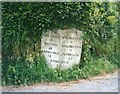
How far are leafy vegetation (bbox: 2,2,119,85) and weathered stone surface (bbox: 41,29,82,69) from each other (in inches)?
3.6

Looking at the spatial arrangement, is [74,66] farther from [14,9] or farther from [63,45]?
[14,9]

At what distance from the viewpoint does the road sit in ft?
17.7

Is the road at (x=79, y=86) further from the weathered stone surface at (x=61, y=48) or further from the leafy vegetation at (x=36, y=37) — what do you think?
the weathered stone surface at (x=61, y=48)

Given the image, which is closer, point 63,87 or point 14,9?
point 63,87

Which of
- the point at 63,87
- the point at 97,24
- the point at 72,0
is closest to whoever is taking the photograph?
the point at 63,87

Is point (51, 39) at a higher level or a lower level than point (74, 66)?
higher

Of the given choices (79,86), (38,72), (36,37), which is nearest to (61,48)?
(36,37)

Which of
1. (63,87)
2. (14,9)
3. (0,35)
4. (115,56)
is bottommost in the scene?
(63,87)

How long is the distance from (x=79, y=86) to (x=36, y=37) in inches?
47.8

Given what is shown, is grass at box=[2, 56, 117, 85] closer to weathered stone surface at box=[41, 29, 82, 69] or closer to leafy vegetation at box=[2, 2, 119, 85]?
leafy vegetation at box=[2, 2, 119, 85]

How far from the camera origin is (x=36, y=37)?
6004mm

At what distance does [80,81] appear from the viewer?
575cm

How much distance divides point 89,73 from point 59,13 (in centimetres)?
118

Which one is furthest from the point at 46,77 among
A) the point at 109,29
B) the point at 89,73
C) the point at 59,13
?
the point at 109,29
